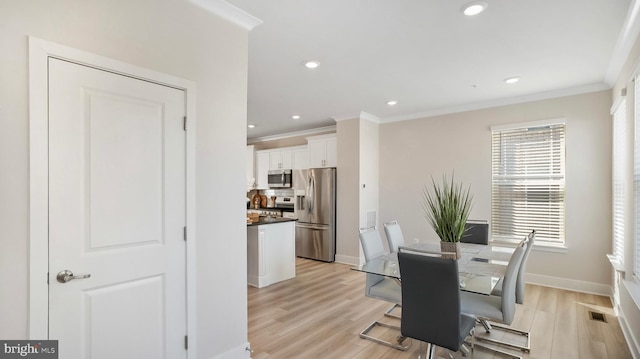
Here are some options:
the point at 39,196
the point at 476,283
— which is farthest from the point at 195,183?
the point at 476,283

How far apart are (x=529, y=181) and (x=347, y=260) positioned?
3.12m

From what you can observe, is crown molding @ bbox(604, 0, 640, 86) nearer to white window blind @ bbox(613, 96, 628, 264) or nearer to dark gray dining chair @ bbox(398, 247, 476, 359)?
white window blind @ bbox(613, 96, 628, 264)

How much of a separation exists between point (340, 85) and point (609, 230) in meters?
3.85

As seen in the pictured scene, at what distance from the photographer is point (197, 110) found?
217cm

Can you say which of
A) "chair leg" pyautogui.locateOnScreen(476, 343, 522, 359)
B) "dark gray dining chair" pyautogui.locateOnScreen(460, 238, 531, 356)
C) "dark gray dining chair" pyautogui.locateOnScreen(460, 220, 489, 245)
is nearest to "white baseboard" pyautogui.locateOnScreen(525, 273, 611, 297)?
"dark gray dining chair" pyautogui.locateOnScreen(460, 220, 489, 245)

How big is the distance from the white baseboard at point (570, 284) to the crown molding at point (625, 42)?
2564mm

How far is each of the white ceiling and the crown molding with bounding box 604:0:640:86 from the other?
21 mm

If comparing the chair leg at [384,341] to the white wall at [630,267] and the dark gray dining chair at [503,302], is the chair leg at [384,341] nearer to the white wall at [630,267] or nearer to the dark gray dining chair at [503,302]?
the dark gray dining chair at [503,302]

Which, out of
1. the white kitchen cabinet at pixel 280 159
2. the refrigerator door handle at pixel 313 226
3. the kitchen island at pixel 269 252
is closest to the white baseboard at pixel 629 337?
the kitchen island at pixel 269 252

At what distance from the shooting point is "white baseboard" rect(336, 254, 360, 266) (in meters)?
5.62

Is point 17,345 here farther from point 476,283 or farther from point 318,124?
point 318,124

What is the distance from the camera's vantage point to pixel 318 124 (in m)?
6.44

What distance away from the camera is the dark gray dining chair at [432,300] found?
1.98 m

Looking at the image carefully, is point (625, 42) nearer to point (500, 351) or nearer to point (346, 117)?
point (500, 351)
